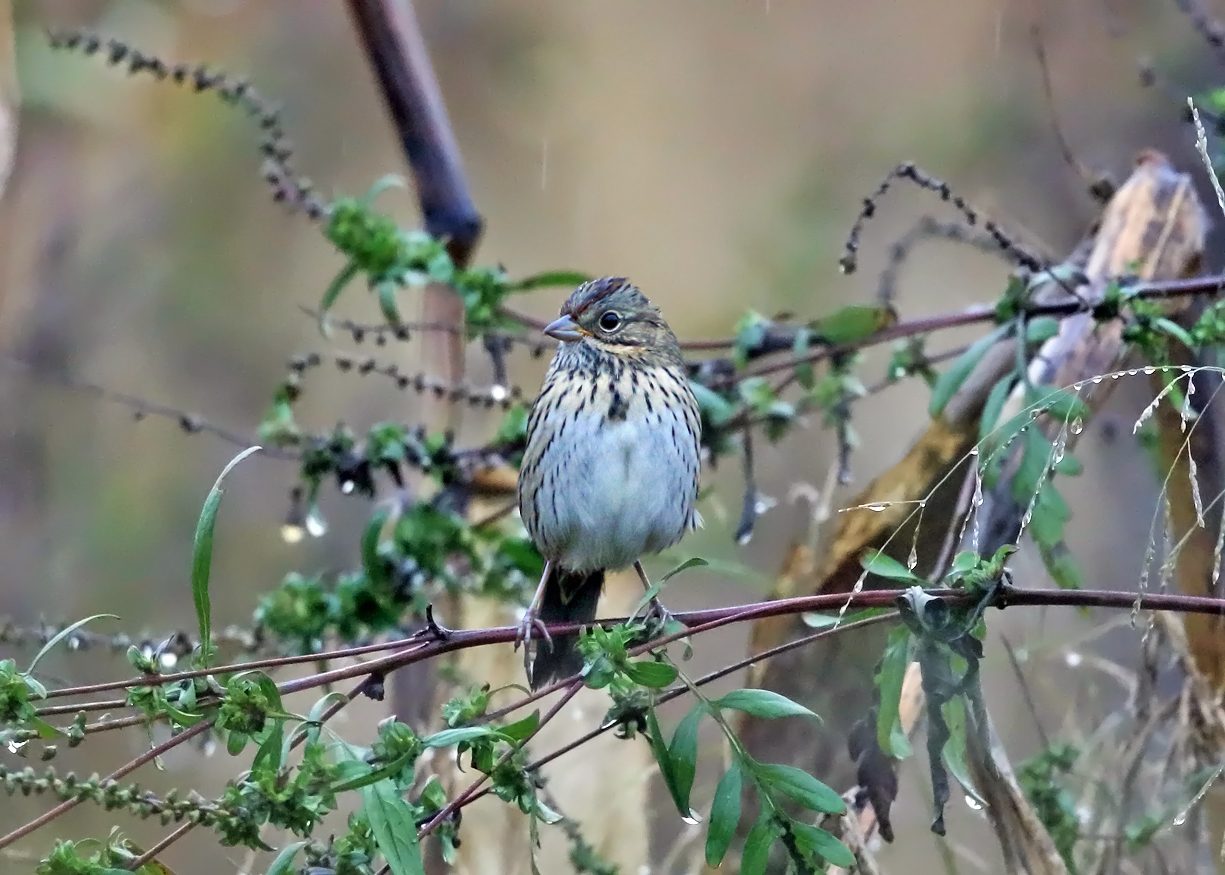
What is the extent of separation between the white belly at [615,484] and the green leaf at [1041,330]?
414 mm

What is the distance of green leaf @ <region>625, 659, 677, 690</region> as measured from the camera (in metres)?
0.71

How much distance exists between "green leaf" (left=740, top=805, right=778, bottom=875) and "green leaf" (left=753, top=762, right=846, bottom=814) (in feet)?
0.07

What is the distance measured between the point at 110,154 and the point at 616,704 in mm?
2036

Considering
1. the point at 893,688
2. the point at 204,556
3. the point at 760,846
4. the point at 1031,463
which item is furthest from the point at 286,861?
the point at 1031,463

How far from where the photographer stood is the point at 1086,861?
1383 mm

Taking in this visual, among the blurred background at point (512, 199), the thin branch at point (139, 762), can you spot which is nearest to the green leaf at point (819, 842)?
the thin branch at point (139, 762)

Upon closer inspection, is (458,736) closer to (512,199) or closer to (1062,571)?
(1062,571)

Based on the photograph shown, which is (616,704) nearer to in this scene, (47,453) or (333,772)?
(333,772)

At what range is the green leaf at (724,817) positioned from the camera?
2.51 ft

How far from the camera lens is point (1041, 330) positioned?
4.29 ft

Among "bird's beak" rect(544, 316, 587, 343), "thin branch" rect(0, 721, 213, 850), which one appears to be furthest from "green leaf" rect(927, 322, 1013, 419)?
"thin branch" rect(0, 721, 213, 850)

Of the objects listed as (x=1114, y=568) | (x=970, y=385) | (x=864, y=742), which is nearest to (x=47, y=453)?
(x=970, y=385)

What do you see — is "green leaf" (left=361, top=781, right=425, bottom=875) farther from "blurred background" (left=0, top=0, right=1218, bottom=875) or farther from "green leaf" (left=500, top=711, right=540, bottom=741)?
"blurred background" (left=0, top=0, right=1218, bottom=875)

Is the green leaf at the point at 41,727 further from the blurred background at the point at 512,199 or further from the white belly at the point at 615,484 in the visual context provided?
the blurred background at the point at 512,199
